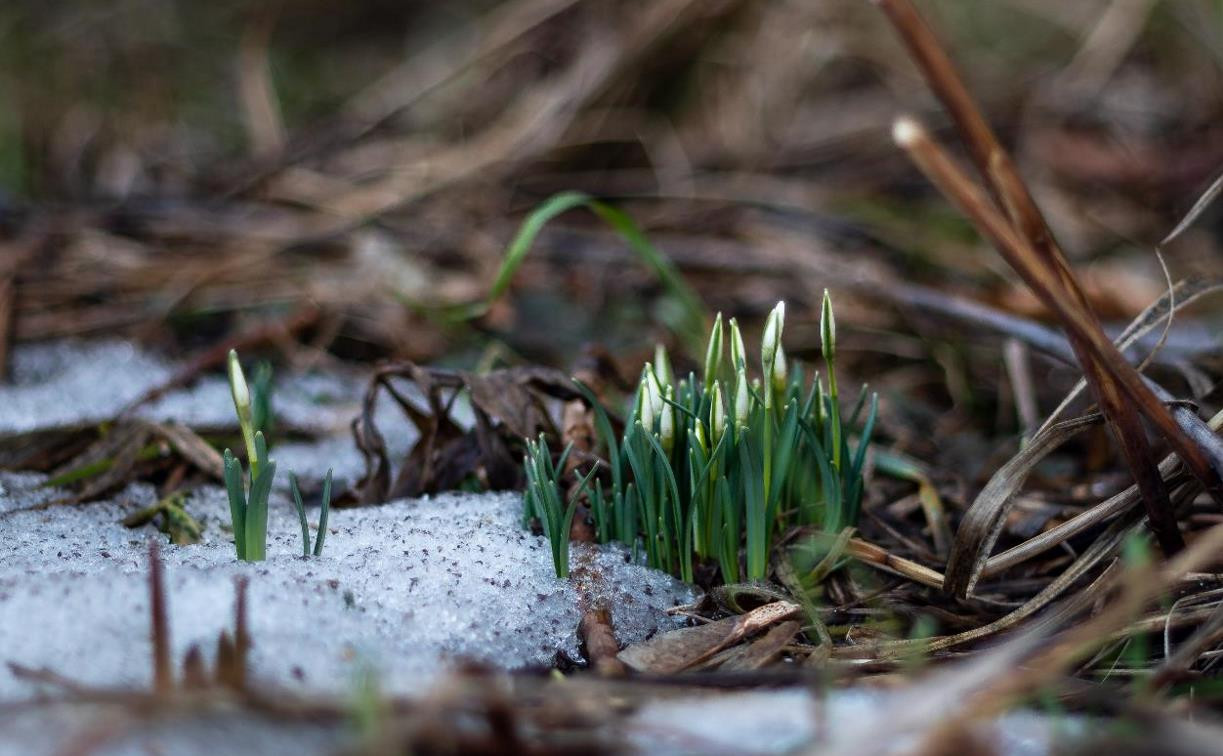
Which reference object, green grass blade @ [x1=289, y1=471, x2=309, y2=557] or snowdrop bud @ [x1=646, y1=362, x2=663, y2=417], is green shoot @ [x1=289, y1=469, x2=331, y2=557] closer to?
green grass blade @ [x1=289, y1=471, x2=309, y2=557]

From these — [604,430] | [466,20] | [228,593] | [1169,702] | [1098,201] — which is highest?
[466,20]

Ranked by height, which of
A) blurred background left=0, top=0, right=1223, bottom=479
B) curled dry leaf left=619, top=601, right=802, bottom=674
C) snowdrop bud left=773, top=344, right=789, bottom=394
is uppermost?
blurred background left=0, top=0, right=1223, bottom=479

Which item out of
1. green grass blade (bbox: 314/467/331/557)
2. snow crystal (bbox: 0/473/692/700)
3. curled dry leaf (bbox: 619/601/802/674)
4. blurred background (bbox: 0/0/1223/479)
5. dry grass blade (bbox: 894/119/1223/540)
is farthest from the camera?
blurred background (bbox: 0/0/1223/479)

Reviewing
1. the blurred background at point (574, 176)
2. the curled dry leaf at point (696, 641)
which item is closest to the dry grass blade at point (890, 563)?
the curled dry leaf at point (696, 641)

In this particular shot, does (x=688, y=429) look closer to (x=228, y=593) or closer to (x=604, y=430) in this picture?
(x=604, y=430)

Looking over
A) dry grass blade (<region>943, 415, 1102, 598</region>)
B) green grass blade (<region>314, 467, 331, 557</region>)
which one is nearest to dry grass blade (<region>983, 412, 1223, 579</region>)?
dry grass blade (<region>943, 415, 1102, 598</region>)

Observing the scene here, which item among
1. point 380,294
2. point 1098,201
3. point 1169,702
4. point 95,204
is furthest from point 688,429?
point 1098,201

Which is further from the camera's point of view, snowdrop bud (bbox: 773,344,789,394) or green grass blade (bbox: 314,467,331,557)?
snowdrop bud (bbox: 773,344,789,394)
